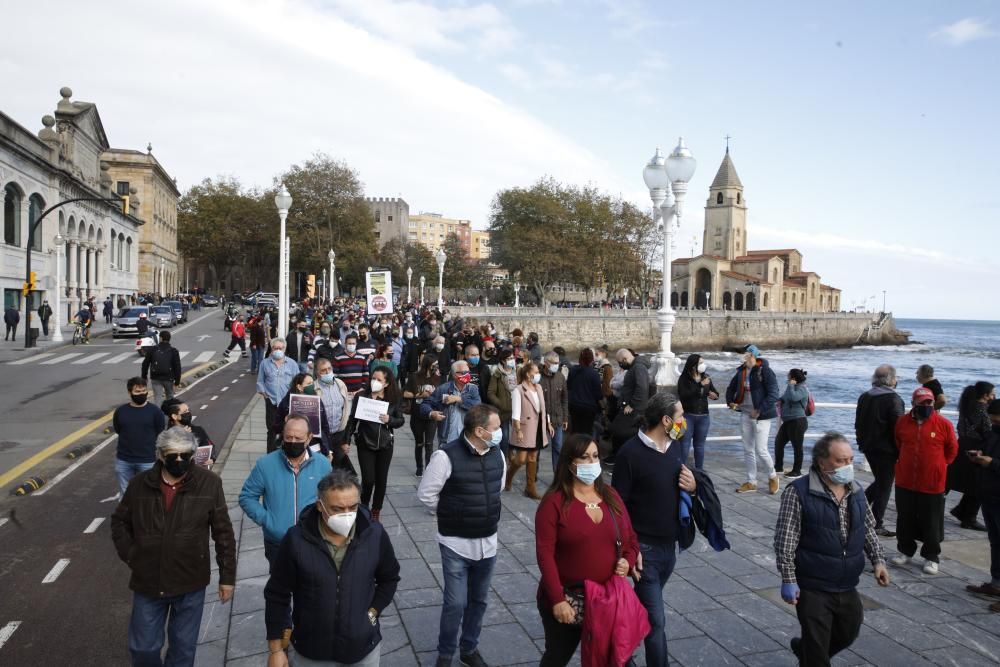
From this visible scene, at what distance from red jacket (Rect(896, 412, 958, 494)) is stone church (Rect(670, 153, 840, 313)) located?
95.5 m

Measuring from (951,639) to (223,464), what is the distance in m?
8.68

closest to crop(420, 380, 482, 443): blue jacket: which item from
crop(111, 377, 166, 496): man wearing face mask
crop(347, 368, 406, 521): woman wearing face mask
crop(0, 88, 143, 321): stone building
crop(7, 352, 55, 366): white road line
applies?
crop(347, 368, 406, 521): woman wearing face mask

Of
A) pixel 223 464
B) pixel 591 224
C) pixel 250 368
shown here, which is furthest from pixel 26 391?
pixel 591 224

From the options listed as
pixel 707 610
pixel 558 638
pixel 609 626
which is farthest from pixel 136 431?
pixel 707 610

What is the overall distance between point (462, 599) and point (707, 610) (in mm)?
2124

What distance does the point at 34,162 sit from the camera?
3638 cm

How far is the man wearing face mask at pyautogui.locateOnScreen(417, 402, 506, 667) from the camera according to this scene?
4.43 meters

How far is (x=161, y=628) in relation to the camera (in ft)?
13.0

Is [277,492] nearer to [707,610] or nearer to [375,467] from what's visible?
[375,467]

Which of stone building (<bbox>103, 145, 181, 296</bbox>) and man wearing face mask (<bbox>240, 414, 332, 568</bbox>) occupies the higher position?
stone building (<bbox>103, 145, 181, 296</bbox>)

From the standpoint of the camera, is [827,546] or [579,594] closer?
[579,594]

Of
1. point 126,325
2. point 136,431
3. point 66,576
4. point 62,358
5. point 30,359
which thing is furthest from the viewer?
point 126,325

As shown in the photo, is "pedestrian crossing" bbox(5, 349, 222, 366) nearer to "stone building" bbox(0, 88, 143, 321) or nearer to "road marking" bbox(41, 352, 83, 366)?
"road marking" bbox(41, 352, 83, 366)

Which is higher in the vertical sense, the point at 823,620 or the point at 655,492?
the point at 655,492
